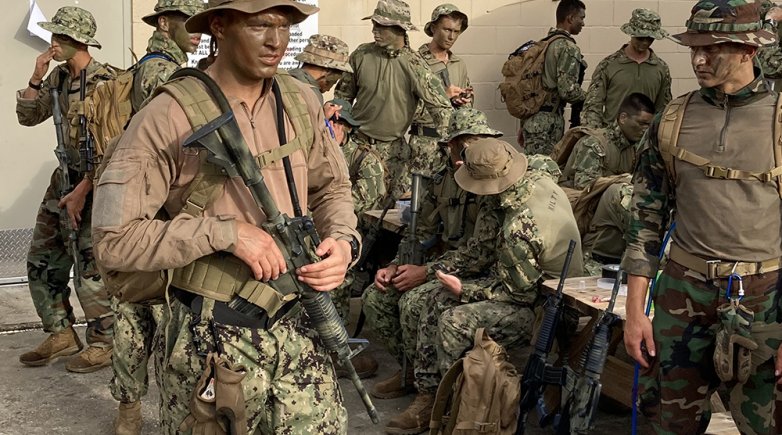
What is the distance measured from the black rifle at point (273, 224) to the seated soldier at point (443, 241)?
7.17 feet

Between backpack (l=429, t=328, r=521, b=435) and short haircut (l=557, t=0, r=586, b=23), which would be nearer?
backpack (l=429, t=328, r=521, b=435)

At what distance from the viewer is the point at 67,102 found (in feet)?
19.2

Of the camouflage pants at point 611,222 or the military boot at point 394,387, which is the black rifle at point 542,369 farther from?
the military boot at point 394,387

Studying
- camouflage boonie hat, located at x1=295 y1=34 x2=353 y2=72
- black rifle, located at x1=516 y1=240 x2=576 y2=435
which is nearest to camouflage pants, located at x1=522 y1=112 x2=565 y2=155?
camouflage boonie hat, located at x1=295 y1=34 x2=353 y2=72

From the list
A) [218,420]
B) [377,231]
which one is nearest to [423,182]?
[377,231]

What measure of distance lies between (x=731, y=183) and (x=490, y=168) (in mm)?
1588

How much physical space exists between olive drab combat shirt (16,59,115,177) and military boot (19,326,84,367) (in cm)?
98

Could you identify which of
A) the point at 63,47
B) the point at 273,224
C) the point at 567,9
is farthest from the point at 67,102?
the point at 567,9

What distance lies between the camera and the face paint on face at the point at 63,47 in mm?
5727

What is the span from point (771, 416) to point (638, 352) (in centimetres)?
45

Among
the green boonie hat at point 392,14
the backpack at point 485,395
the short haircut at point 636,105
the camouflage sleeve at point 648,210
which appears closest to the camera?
the camouflage sleeve at point 648,210

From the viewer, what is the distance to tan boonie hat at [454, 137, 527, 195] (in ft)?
15.5

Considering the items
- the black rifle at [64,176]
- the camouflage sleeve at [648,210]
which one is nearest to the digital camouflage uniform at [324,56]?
the black rifle at [64,176]

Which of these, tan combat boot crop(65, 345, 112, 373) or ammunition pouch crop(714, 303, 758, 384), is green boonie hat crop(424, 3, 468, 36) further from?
ammunition pouch crop(714, 303, 758, 384)
